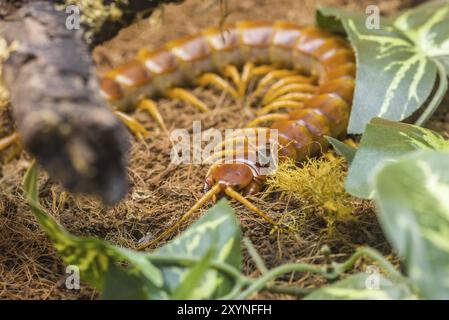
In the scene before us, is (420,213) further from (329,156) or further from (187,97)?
(187,97)

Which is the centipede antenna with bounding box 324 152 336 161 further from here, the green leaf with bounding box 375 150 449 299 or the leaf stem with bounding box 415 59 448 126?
the green leaf with bounding box 375 150 449 299

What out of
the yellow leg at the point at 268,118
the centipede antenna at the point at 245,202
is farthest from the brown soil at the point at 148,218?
the yellow leg at the point at 268,118

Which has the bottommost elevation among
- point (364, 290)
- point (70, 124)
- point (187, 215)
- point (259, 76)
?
point (259, 76)

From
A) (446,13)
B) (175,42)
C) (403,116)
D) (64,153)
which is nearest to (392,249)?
(403,116)

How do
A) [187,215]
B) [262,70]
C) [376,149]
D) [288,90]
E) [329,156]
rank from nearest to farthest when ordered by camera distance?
[376,149]
[187,215]
[329,156]
[288,90]
[262,70]

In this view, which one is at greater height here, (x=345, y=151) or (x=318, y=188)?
(x=345, y=151)

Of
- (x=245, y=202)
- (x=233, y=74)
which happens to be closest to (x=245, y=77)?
(x=233, y=74)

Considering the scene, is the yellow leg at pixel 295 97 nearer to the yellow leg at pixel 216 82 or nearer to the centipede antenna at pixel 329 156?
the yellow leg at pixel 216 82
